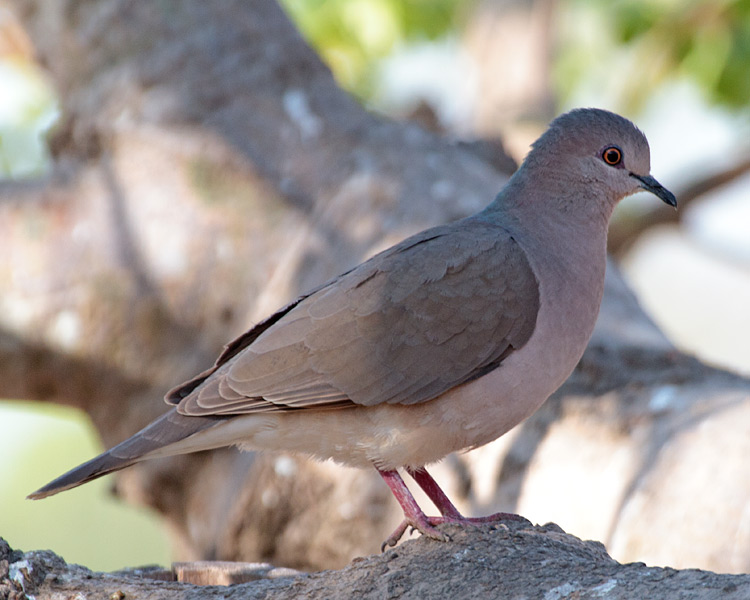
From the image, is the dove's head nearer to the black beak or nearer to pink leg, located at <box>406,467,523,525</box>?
the black beak

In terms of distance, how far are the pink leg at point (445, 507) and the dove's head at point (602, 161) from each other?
1268mm

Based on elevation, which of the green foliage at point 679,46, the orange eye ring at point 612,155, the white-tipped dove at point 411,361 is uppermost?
the green foliage at point 679,46

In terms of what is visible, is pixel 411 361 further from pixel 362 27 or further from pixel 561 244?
pixel 362 27

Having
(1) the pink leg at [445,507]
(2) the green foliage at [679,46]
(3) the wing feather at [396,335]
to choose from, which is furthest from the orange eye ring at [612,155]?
(2) the green foliage at [679,46]

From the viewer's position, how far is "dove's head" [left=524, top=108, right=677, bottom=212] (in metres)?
3.56

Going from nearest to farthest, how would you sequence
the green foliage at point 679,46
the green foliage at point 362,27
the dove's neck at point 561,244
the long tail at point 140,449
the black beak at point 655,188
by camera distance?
1. the long tail at point 140,449
2. the dove's neck at point 561,244
3. the black beak at point 655,188
4. the green foliage at point 679,46
5. the green foliage at point 362,27

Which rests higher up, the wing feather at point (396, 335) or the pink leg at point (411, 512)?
the wing feather at point (396, 335)

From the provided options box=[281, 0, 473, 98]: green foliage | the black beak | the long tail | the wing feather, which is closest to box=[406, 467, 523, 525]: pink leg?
the wing feather

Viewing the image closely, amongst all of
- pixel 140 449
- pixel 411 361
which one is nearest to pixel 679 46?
pixel 411 361

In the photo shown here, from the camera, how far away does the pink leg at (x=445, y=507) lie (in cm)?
324

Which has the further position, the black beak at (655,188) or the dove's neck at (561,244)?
the black beak at (655,188)

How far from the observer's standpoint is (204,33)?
6449 mm

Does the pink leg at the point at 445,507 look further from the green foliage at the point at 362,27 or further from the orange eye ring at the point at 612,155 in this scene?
the green foliage at the point at 362,27

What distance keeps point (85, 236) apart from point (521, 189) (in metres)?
3.53
